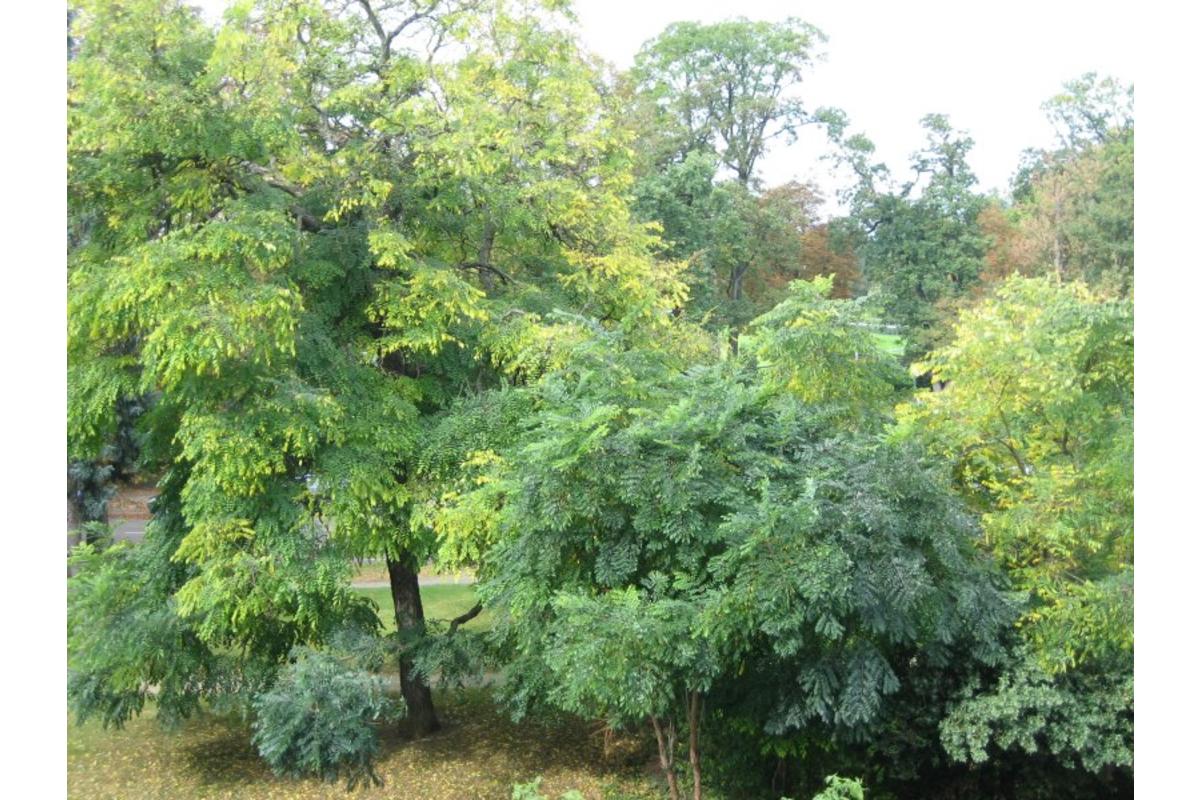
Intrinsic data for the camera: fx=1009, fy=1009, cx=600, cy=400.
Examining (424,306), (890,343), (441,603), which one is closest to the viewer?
(890,343)

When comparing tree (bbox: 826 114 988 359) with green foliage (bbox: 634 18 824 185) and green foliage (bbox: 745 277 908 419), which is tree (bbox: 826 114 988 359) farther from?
green foliage (bbox: 745 277 908 419)

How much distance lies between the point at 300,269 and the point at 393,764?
2.91m

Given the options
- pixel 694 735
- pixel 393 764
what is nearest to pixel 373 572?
pixel 393 764

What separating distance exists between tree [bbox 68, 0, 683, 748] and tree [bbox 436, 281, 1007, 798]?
1197 millimetres

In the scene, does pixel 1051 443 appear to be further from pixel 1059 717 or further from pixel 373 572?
pixel 373 572

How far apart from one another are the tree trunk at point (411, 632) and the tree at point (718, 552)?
1507mm

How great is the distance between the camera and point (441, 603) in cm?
809

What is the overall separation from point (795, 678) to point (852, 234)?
344cm

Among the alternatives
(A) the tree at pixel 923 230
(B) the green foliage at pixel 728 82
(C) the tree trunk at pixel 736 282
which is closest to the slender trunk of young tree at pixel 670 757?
(A) the tree at pixel 923 230

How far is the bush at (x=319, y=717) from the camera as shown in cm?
479

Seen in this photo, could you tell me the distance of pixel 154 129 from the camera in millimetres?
5109

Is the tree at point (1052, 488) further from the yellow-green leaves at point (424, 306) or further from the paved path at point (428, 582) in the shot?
the paved path at point (428, 582)

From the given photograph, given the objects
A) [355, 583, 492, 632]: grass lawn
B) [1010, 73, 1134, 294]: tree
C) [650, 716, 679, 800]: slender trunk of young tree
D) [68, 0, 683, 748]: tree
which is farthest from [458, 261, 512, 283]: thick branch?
[1010, 73, 1134, 294]: tree
